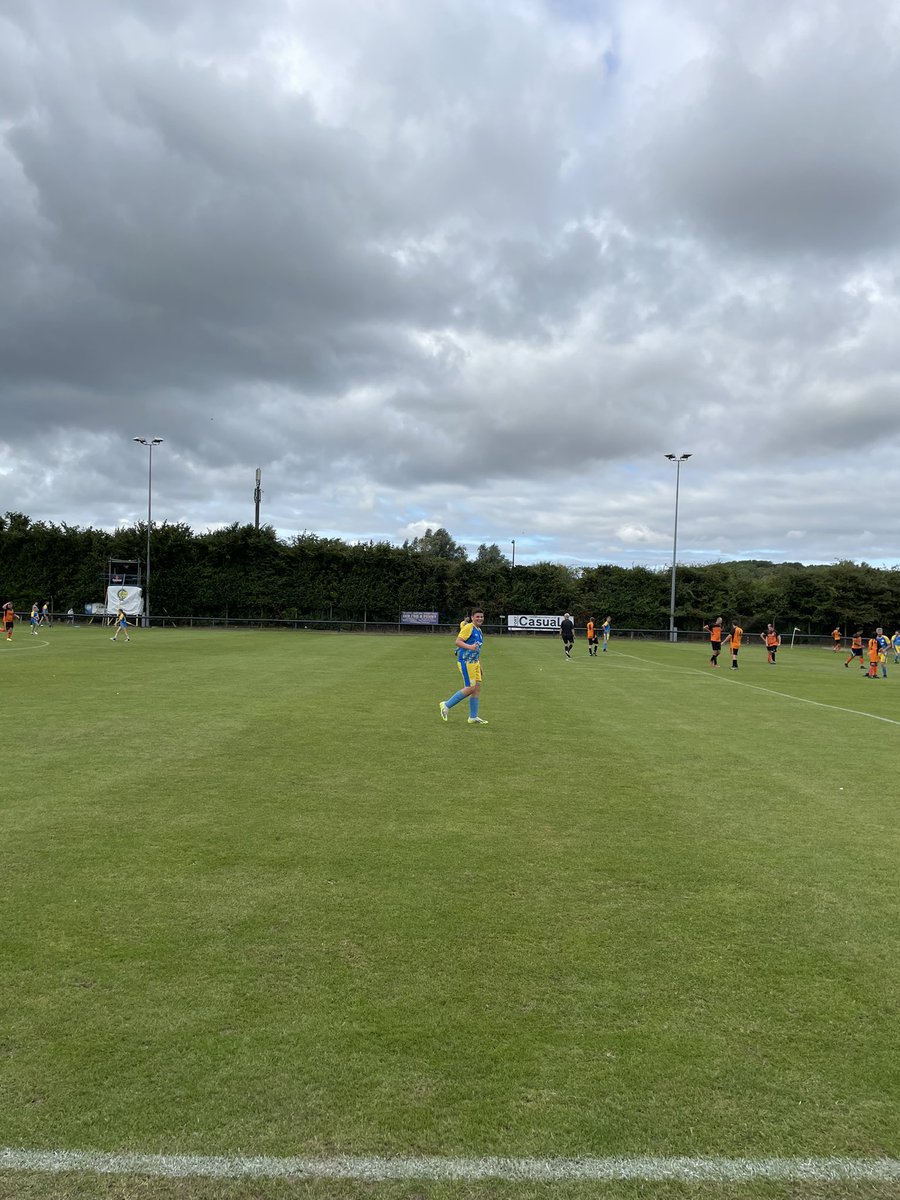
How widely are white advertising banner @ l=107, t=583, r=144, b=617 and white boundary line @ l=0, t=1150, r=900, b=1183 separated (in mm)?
56996

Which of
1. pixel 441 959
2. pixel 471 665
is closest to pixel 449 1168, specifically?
pixel 441 959

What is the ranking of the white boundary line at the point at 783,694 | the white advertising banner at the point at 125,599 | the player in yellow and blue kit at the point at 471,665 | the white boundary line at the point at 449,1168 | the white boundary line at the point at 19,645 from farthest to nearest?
the white advertising banner at the point at 125,599
the white boundary line at the point at 19,645
the white boundary line at the point at 783,694
the player in yellow and blue kit at the point at 471,665
the white boundary line at the point at 449,1168

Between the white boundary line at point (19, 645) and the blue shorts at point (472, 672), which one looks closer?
the blue shorts at point (472, 672)

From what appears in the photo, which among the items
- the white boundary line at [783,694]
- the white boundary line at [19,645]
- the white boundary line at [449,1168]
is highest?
the white boundary line at [449,1168]

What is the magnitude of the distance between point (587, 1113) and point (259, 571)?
202 ft

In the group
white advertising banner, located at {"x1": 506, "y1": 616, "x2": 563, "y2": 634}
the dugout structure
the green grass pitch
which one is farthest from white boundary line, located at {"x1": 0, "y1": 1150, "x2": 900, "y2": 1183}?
white advertising banner, located at {"x1": 506, "y1": 616, "x2": 563, "y2": 634}

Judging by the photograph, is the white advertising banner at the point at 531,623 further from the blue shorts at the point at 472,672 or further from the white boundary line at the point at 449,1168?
the white boundary line at the point at 449,1168

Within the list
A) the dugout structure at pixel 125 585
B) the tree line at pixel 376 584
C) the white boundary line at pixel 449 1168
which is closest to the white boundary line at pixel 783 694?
the white boundary line at pixel 449 1168

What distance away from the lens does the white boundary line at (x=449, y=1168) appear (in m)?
2.68

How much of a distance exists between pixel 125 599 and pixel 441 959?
56480mm

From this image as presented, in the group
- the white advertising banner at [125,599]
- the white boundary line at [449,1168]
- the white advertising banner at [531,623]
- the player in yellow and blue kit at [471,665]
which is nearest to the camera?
the white boundary line at [449,1168]

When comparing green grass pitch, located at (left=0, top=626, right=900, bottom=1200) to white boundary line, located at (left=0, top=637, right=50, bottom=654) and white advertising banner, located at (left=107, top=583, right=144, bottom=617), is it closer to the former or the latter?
white boundary line, located at (left=0, top=637, right=50, bottom=654)

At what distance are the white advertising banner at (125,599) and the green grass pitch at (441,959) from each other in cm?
4904

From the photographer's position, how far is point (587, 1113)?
3016 millimetres
